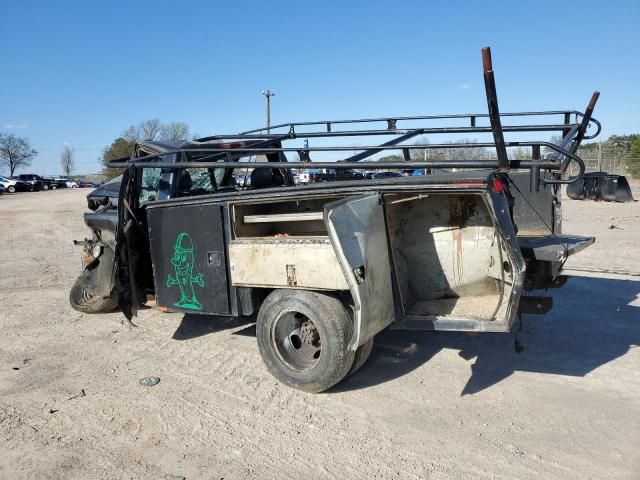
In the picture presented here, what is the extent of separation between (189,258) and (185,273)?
160mm

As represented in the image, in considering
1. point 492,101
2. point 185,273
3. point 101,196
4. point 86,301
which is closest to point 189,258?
point 185,273

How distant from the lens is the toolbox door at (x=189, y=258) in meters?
4.63

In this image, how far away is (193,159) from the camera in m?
5.95

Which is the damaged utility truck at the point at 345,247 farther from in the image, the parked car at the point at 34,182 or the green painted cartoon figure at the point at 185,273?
the parked car at the point at 34,182

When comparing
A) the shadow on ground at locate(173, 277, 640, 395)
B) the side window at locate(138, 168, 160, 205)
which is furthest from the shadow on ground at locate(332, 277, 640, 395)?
the side window at locate(138, 168, 160, 205)

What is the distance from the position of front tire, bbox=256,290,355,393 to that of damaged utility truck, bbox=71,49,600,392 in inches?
0.4

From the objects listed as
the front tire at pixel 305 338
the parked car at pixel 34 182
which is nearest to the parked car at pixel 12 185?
the parked car at pixel 34 182

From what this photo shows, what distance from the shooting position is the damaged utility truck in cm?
376

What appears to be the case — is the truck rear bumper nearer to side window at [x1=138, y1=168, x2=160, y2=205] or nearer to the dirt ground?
the dirt ground

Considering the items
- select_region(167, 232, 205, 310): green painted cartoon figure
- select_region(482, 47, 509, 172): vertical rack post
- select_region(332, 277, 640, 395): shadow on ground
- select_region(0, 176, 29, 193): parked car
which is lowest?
select_region(332, 277, 640, 395): shadow on ground

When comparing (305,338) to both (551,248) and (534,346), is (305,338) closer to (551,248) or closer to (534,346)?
(551,248)

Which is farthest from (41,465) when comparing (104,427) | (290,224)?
(290,224)

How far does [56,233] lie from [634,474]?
14.4 metres

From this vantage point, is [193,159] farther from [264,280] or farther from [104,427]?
[104,427]
